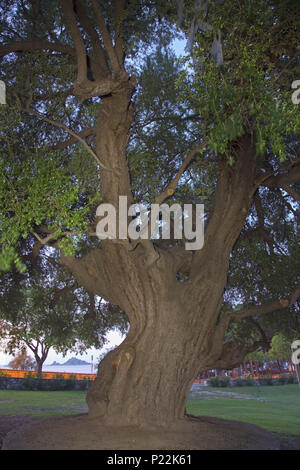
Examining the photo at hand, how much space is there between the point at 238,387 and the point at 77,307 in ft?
82.9

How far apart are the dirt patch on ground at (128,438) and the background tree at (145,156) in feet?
1.31

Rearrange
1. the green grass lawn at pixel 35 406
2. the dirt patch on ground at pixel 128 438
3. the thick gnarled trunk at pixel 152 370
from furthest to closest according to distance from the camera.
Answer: the green grass lawn at pixel 35 406 < the thick gnarled trunk at pixel 152 370 < the dirt patch on ground at pixel 128 438

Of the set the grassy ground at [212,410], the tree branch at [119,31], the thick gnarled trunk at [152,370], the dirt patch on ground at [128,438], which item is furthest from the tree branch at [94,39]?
the grassy ground at [212,410]

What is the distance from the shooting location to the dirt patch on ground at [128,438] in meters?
6.76

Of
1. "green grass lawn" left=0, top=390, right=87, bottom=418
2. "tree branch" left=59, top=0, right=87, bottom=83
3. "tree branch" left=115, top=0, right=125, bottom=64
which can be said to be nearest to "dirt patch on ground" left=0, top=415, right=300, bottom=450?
"tree branch" left=59, top=0, right=87, bottom=83

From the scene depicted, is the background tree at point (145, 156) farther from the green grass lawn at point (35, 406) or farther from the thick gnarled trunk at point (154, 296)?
the green grass lawn at point (35, 406)

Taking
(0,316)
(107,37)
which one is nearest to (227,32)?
(107,37)

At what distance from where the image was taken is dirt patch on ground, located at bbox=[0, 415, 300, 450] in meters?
6.76

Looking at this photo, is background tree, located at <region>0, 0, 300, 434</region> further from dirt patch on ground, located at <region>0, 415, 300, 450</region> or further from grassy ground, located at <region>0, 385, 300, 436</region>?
grassy ground, located at <region>0, 385, 300, 436</region>

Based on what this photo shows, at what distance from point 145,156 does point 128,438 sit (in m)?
6.83

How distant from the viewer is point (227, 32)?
315 inches
